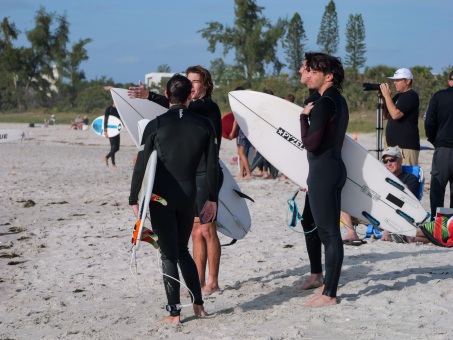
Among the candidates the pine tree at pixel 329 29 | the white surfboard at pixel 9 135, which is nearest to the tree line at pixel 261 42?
the pine tree at pixel 329 29

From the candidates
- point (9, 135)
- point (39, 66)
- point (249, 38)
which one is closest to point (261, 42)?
point (249, 38)

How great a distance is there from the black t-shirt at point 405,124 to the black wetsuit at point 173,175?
3396 millimetres

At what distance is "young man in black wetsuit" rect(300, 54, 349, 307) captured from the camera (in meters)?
5.01

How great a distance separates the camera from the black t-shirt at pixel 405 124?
764 cm

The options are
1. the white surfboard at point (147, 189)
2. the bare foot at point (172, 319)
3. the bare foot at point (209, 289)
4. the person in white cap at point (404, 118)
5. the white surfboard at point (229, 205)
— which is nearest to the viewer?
the white surfboard at point (147, 189)

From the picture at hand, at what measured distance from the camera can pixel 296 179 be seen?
5.86 meters

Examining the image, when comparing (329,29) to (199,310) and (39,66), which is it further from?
(199,310)

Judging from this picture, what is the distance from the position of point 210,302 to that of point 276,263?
1377mm

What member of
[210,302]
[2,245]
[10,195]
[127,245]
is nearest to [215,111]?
[210,302]

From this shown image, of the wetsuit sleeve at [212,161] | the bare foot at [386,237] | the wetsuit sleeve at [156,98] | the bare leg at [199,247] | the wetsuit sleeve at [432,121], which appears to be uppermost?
the wetsuit sleeve at [156,98]

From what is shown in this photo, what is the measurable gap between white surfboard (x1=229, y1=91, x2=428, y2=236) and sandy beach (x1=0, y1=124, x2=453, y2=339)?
20.4 inches

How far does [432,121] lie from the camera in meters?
7.49

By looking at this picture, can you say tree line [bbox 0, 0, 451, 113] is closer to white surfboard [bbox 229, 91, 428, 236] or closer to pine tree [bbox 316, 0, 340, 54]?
pine tree [bbox 316, 0, 340, 54]

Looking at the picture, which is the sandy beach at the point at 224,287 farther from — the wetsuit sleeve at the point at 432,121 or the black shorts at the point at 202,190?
the wetsuit sleeve at the point at 432,121
